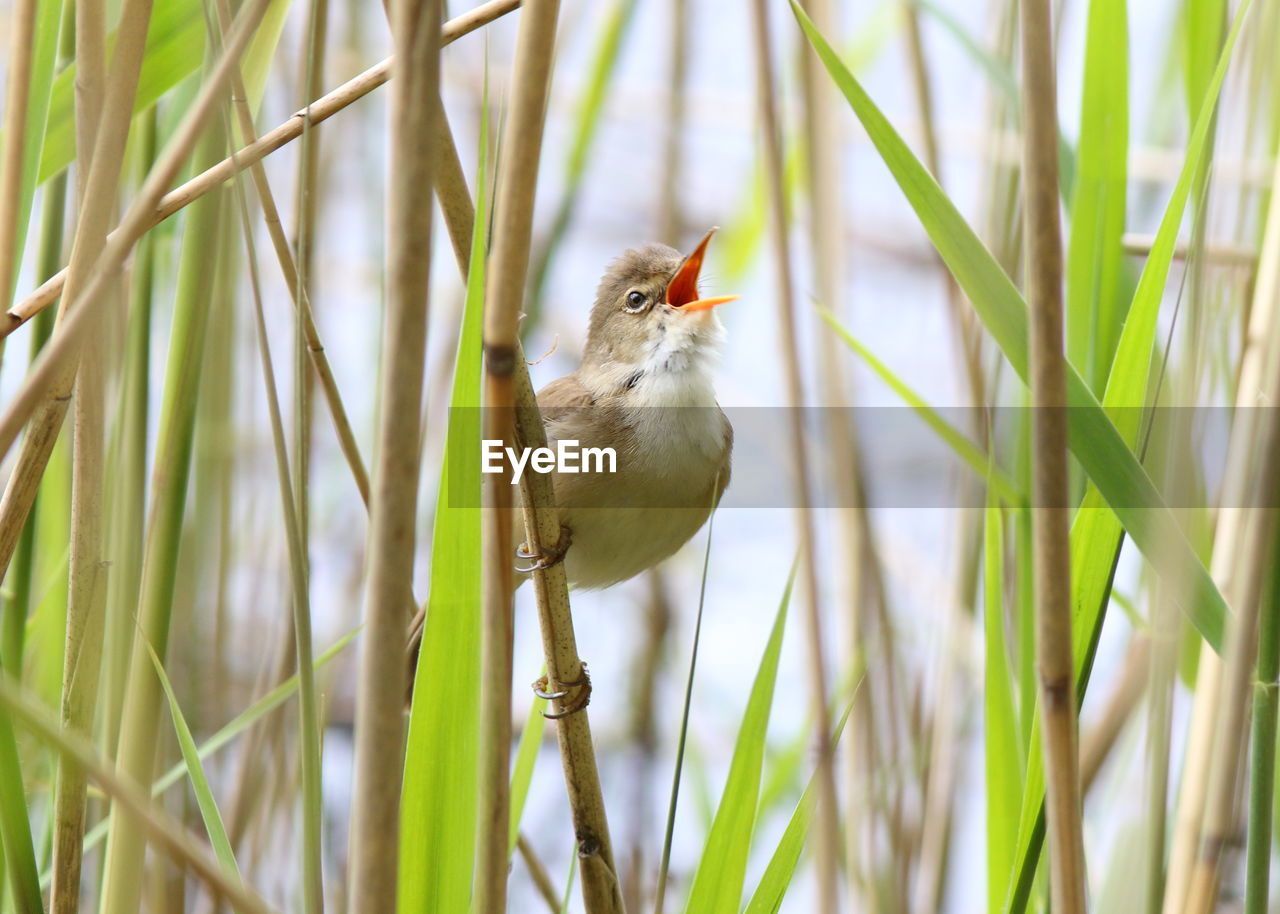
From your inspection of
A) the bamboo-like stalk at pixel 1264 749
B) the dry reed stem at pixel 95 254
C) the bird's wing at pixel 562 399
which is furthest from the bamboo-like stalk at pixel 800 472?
the bird's wing at pixel 562 399

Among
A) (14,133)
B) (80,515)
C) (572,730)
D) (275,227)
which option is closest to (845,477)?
(572,730)

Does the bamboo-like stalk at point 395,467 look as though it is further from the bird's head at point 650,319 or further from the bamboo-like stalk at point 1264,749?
the bird's head at point 650,319

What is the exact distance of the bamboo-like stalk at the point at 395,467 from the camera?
73cm

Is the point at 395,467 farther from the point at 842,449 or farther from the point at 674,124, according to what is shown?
the point at 674,124

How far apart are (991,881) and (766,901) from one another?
25cm

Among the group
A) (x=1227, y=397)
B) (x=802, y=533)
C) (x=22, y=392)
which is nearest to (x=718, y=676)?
(x=1227, y=397)

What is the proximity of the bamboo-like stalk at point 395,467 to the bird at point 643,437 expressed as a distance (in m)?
0.79

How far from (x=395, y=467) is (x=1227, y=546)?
0.82 meters

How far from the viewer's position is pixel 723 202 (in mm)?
3223

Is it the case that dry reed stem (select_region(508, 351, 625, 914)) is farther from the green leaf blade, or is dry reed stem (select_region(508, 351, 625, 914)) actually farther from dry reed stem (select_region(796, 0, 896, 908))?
dry reed stem (select_region(796, 0, 896, 908))

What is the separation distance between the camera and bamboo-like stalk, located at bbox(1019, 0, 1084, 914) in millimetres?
806

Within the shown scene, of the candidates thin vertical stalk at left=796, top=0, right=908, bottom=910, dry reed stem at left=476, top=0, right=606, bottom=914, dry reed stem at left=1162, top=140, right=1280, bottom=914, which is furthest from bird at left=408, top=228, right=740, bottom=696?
dry reed stem at left=476, top=0, right=606, bottom=914

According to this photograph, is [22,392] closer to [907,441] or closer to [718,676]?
[718,676]

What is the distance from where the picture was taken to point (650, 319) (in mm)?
1875
